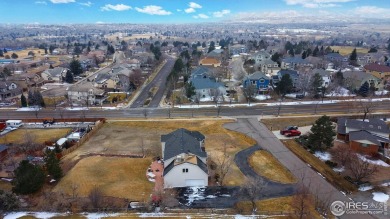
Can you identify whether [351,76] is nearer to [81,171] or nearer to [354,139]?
[354,139]

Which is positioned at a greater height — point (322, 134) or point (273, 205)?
point (322, 134)

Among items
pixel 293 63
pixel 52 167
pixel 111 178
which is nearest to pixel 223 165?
pixel 111 178

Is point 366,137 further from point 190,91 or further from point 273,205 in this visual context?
point 190,91

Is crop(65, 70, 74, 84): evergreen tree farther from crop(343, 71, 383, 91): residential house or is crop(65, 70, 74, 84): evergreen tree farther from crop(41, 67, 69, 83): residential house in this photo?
crop(343, 71, 383, 91): residential house

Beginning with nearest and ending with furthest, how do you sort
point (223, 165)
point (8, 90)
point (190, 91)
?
point (223, 165)
point (190, 91)
point (8, 90)

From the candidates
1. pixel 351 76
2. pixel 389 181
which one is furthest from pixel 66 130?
pixel 351 76
